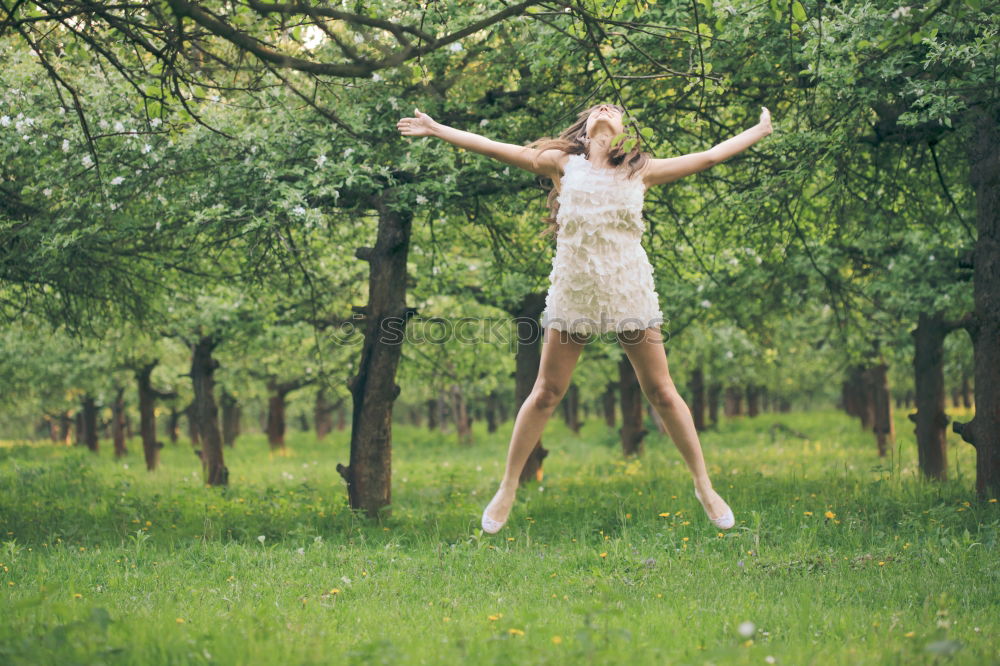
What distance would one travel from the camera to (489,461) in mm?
20000

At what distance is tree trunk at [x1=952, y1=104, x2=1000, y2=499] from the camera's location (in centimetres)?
784

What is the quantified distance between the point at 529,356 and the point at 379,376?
186 inches

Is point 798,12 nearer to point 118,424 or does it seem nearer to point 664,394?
point 664,394

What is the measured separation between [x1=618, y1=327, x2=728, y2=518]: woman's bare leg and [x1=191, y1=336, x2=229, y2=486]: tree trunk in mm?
12000

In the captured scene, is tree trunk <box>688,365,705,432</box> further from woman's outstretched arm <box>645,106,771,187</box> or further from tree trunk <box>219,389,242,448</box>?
woman's outstretched arm <box>645,106,771,187</box>

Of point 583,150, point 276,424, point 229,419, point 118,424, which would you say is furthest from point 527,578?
point 229,419

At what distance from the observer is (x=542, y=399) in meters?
4.68

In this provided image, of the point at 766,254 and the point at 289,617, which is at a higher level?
the point at 766,254

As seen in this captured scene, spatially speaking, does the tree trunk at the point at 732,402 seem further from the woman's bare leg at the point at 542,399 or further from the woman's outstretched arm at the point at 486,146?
the woman's outstretched arm at the point at 486,146

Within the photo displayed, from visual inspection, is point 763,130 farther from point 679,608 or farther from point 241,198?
point 241,198

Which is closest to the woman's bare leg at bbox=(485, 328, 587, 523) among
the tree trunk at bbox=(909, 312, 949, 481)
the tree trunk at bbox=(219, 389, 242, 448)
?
the tree trunk at bbox=(909, 312, 949, 481)

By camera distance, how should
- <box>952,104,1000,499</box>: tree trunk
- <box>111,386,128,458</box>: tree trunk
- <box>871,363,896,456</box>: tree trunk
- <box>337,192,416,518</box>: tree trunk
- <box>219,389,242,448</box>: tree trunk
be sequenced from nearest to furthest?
<box>952,104,1000,499</box>: tree trunk → <box>337,192,416,518</box>: tree trunk → <box>871,363,896,456</box>: tree trunk → <box>111,386,128,458</box>: tree trunk → <box>219,389,242,448</box>: tree trunk

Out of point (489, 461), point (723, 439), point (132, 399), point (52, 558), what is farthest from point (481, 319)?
point (132, 399)

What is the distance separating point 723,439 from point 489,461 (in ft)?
30.4
